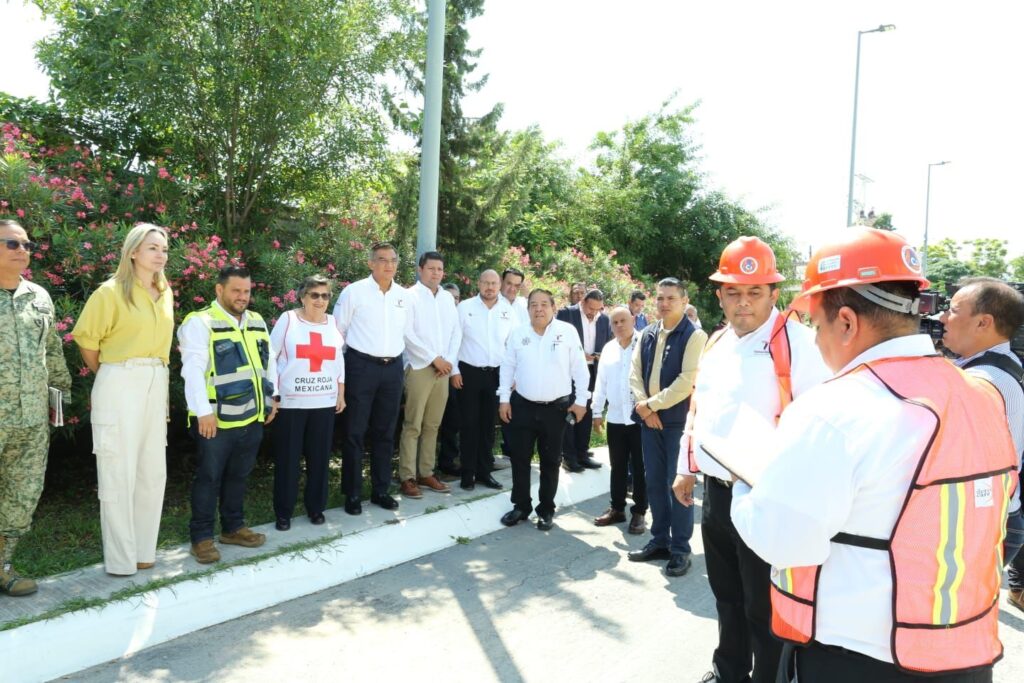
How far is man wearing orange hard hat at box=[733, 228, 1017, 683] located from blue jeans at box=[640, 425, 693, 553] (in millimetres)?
3601

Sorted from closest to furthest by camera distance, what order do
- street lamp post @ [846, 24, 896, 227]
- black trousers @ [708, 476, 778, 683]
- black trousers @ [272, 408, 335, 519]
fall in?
black trousers @ [708, 476, 778, 683]
black trousers @ [272, 408, 335, 519]
street lamp post @ [846, 24, 896, 227]

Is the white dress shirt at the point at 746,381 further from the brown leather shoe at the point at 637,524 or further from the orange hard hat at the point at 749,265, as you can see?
the brown leather shoe at the point at 637,524

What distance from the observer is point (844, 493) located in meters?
1.65

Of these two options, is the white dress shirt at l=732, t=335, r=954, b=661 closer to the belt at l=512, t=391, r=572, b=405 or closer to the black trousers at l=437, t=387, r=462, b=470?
the belt at l=512, t=391, r=572, b=405

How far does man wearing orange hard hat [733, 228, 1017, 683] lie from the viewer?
5.40ft

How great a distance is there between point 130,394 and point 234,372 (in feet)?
2.25

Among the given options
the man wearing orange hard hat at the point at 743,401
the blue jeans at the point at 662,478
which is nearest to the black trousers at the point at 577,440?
the blue jeans at the point at 662,478

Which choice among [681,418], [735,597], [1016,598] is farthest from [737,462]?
[1016,598]

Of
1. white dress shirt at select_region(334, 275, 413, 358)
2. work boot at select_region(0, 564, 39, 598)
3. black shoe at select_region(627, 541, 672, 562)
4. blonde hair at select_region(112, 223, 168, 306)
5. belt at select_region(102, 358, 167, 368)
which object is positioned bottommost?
black shoe at select_region(627, 541, 672, 562)

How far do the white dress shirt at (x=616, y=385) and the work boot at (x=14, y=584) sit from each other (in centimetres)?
425

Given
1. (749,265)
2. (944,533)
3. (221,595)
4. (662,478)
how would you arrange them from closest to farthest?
(944,533)
(749,265)
(221,595)
(662,478)

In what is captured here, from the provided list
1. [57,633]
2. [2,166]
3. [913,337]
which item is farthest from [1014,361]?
[2,166]

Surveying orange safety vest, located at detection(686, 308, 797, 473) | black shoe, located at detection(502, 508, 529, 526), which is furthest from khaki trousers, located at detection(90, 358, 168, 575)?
orange safety vest, located at detection(686, 308, 797, 473)

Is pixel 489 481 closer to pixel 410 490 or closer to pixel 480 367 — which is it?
pixel 410 490
